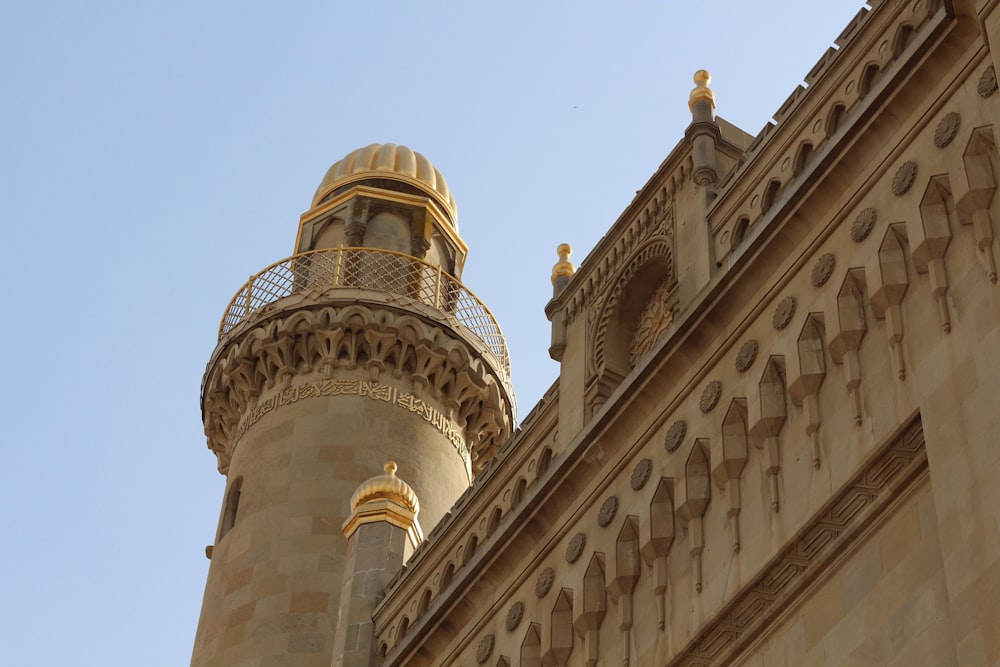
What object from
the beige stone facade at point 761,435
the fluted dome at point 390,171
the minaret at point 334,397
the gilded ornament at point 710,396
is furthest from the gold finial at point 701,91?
the fluted dome at point 390,171

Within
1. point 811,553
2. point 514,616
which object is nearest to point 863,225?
point 811,553

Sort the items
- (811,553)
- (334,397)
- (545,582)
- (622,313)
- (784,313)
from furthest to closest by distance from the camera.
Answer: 1. (334,397)
2. (622,313)
3. (545,582)
4. (784,313)
5. (811,553)

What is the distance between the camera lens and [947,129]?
36.6ft

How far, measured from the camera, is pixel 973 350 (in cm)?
981

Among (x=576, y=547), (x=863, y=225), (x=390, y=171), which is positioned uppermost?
(x=390, y=171)

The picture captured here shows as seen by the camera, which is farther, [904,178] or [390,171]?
[390,171]

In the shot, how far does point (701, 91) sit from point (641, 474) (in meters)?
4.31

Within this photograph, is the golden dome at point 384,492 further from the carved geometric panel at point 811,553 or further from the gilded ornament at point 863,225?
the gilded ornament at point 863,225

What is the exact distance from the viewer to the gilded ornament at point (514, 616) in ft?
46.9

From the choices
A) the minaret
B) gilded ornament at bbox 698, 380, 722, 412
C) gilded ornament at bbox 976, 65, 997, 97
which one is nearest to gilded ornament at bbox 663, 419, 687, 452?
gilded ornament at bbox 698, 380, 722, 412

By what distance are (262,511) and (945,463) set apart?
1279 centimetres

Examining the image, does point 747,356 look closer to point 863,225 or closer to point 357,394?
point 863,225

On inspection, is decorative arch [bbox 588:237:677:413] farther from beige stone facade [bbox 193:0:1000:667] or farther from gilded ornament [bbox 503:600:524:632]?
gilded ornament [bbox 503:600:524:632]

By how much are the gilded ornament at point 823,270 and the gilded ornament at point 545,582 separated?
12.0 ft
